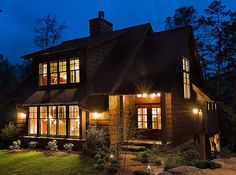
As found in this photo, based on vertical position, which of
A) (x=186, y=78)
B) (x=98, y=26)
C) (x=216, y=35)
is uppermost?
(x=216, y=35)

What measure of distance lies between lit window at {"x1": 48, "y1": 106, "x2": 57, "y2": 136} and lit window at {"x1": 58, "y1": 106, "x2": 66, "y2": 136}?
1.04 ft

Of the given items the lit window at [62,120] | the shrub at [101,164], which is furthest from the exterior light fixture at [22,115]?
the shrub at [101,164]

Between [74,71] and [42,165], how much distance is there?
5828 mm

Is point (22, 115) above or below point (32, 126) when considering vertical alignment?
above

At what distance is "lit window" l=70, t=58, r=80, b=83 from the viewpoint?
1438 cm

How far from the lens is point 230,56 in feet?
86.4

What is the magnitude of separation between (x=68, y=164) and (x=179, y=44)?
872cm

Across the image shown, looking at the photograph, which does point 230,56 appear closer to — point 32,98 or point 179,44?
point 179,44

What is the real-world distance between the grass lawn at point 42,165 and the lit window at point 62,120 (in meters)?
1.83

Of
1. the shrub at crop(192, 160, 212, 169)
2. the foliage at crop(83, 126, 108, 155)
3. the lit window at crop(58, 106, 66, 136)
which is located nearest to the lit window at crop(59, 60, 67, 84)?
the lit window at crop(58, 106, 66, 136)

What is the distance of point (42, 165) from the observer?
10.3m

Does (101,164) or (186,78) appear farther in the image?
(186,78)

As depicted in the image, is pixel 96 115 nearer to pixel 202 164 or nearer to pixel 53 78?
pixel 53 78

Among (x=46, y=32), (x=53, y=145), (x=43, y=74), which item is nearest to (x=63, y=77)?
(x=43, y=74)
